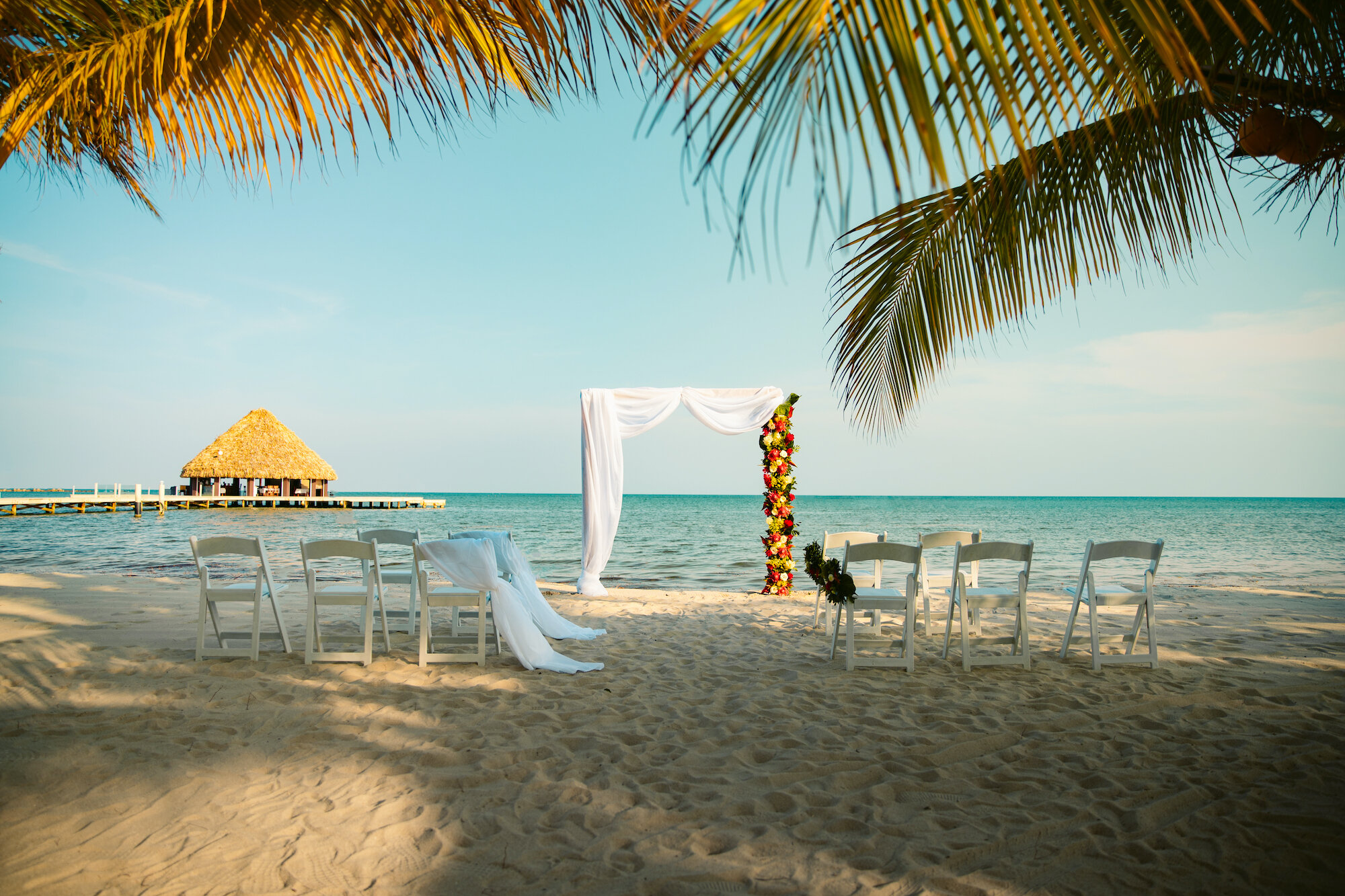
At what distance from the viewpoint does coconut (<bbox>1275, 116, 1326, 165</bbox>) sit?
6.41 ft

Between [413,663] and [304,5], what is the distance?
438cm

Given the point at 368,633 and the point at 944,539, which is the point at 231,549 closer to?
the point at 368,633

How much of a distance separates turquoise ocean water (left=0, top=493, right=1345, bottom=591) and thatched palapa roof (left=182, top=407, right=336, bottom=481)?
6.57 ft

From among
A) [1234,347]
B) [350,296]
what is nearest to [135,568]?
[350,296]

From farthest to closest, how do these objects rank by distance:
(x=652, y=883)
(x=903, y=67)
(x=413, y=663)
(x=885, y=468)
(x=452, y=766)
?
1. (x=885, y=468)
2. (x=413, y=663)
3. (x=452, y=766)
4. (x=652, y=883)
5. (x=903, y=67)

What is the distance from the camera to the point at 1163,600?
8633 millimetres

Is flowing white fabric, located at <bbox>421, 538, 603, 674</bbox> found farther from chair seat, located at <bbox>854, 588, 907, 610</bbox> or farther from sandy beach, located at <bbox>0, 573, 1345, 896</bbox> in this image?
chair seat, located at <bbox>854, 588, 907, 610</bbox>

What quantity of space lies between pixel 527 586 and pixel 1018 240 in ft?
14.4

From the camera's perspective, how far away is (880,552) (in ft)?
16.0

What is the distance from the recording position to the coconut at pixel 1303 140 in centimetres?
195

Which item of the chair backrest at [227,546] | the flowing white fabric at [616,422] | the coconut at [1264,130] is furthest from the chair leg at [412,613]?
the coconut at [1264,130]

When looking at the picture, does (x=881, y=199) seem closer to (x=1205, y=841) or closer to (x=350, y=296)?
(x=1205, y=841)

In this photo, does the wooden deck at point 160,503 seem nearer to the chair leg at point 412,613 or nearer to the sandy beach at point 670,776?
the chair leg at point 412,613

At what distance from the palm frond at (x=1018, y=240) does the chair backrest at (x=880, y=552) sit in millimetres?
1885
